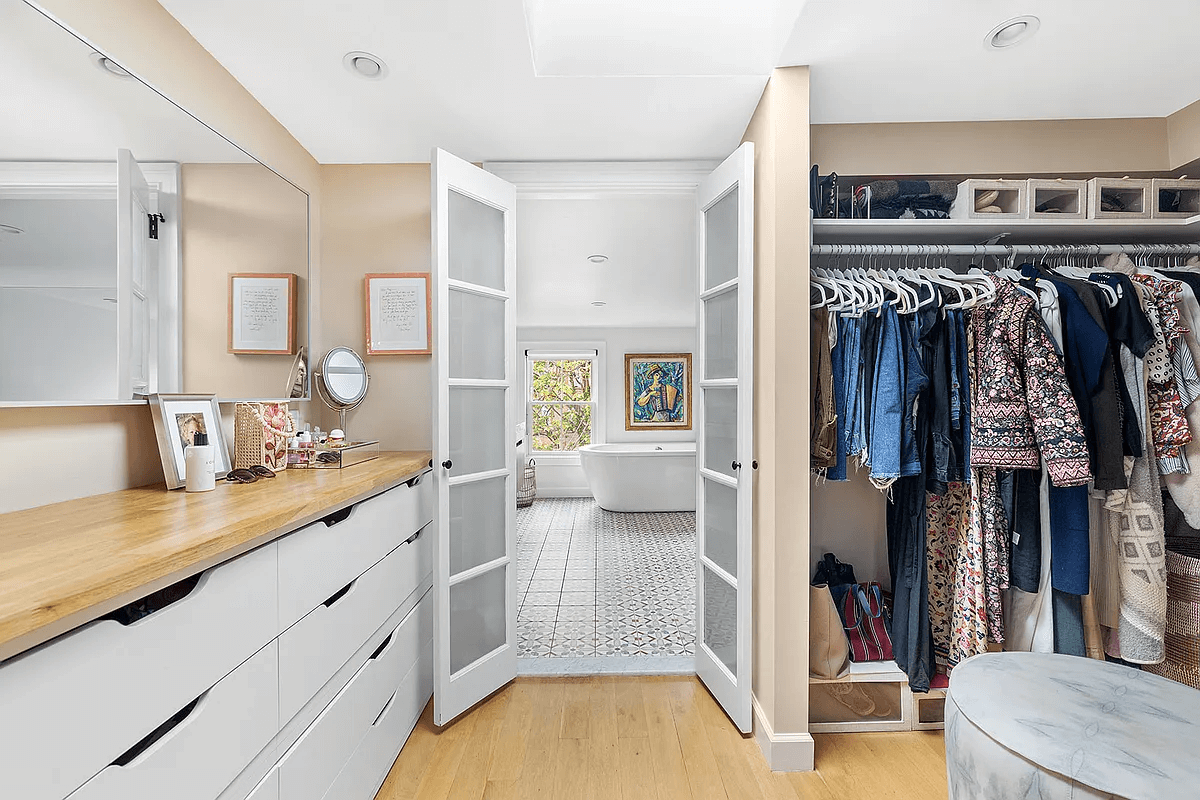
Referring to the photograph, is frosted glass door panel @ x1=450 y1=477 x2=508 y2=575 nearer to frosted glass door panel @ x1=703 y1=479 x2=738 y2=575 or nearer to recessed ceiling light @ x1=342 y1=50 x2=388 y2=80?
frosted glass door panel @ x1=703 y1=479 x2=738 y2=575

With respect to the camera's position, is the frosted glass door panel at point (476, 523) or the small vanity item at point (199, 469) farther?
the frosted glass door panel at point (476, 523)

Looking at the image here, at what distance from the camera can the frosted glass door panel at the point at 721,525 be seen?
225 centimetres

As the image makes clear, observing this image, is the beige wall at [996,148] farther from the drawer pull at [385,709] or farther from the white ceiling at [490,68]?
the drawer pull at [385,709]

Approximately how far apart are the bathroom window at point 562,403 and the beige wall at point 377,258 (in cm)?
453

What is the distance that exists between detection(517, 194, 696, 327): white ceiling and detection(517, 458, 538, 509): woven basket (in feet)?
5.57

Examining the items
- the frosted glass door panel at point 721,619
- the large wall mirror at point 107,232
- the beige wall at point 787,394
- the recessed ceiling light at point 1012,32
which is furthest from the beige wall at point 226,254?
the recessed ceiling light at point 1012,32

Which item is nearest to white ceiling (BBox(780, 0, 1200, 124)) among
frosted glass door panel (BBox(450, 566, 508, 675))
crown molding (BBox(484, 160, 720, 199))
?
crown molding (BBox(484, 160, 720, 199))

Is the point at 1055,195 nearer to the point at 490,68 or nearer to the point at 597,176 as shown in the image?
the point at 597,176

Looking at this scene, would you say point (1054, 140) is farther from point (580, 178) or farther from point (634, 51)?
point (580, 178)

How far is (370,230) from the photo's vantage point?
2.66 metres

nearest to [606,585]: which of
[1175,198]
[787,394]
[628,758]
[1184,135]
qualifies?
[628,758]

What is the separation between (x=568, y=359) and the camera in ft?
23.7

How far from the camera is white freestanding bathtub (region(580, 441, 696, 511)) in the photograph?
597 cm

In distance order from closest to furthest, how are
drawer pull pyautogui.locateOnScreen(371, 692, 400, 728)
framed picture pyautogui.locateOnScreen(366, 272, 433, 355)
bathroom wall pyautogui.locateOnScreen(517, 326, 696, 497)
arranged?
drawer pull pyautogui.locateOnScreen(371, 692, 400, 728) → framed picture pyautogui.locateOnScreen(366, 272, 433, 355) → bathroom wall pyautogui.locateOnScreen(517, 326, 696, 497)
